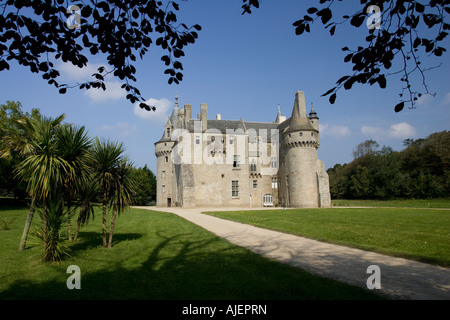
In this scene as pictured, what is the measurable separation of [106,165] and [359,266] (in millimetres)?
8270

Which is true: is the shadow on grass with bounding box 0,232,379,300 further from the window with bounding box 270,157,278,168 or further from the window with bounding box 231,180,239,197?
the window with bounding box 270,157,278,168

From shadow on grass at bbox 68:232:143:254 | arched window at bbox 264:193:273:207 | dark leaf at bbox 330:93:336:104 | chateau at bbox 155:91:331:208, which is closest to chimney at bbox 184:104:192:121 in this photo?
chateau at bbox 155:91:331:208

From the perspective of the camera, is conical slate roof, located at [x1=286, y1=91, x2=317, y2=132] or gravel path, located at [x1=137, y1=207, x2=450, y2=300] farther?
conical slate roof, located at [x1=286, y1=91, x2=317, y2=132]

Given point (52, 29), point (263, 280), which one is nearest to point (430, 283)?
point (263, 280)

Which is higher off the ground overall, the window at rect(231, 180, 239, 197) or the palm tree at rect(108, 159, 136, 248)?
the window at rect(231, 180, 239, 197)

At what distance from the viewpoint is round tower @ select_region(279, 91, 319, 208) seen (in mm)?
40375

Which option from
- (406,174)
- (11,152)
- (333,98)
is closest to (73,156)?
(333,98)

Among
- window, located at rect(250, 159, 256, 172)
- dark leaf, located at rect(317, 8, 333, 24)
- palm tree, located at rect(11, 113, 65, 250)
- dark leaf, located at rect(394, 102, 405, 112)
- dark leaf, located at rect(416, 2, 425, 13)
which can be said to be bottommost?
dark leaf, located at rect(394, 102, 405, 112)

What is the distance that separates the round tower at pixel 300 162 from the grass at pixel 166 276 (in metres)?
31.9

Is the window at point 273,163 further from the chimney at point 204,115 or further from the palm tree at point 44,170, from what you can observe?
the palm tree at point 44,170

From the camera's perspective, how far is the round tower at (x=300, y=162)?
1590 inches

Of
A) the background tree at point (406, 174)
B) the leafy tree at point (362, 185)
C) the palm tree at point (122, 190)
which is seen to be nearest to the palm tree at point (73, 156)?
the palm tree at point (122, 190)

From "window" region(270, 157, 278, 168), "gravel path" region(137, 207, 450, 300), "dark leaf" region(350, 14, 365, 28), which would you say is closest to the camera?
"dark leaf" region(350, 14, 365, 28)
